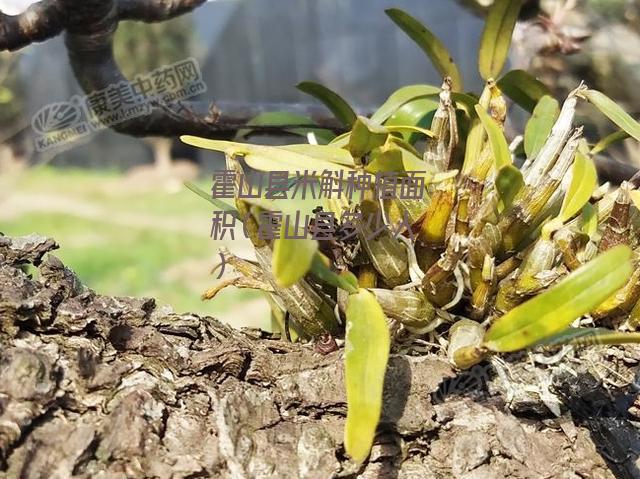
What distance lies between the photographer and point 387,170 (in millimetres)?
496

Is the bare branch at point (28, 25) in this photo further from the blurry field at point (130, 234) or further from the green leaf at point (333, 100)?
the blurry field at point (130, 234)

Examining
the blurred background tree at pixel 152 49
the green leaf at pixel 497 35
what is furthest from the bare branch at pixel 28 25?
the blurred background tree at pixel 152 49

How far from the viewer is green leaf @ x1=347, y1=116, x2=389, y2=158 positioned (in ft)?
1.49

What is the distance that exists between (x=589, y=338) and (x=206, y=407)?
9.7 inches

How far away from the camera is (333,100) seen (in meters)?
0.73

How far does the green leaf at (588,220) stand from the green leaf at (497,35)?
0.20 m

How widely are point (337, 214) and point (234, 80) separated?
549 cm

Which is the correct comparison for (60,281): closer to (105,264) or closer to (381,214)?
(381,214)

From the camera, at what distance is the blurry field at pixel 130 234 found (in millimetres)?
2736

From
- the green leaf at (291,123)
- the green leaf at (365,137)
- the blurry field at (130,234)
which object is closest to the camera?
the green leaf at (365,137)

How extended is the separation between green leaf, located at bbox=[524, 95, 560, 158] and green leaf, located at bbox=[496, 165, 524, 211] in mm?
127

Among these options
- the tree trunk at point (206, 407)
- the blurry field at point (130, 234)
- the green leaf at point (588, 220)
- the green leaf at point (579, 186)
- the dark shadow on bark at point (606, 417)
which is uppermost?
the green leaf at point (579, 186)

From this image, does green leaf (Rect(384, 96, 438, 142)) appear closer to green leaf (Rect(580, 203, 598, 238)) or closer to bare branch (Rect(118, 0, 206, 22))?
green leaf (Rect(580, 203, 598, 238))

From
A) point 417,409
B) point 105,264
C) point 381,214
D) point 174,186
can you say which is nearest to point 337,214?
point 381,214
